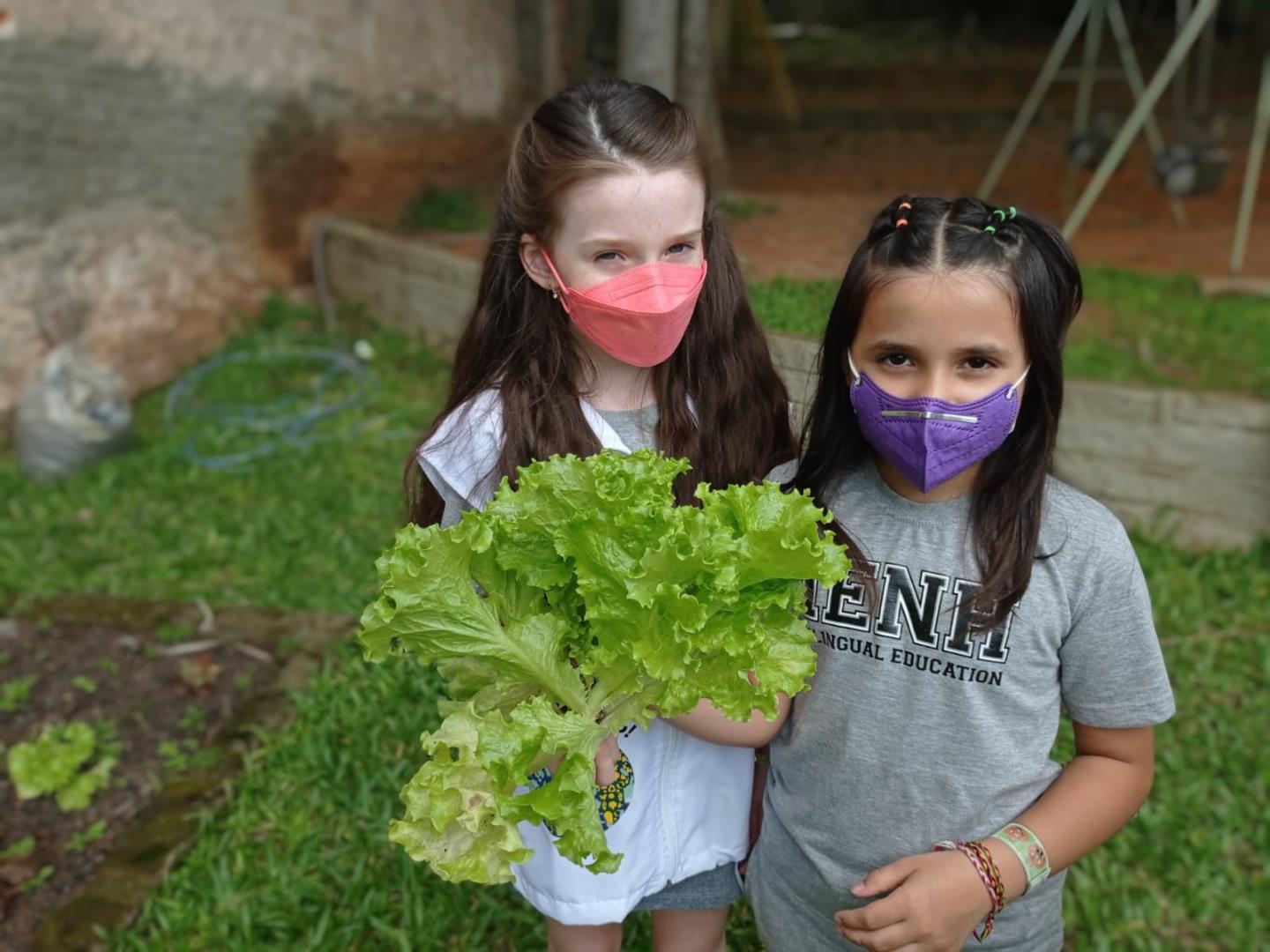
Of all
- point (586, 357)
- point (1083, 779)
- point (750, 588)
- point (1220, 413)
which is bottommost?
point (1220, 413)

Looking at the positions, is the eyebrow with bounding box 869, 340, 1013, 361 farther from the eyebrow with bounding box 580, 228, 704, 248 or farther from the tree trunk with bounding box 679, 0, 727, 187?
the tree trunk with bounding box 679, 0, 727, 187

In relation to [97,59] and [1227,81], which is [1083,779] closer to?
[97,59]

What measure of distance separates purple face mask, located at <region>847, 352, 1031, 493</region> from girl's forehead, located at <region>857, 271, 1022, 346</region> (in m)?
0.09

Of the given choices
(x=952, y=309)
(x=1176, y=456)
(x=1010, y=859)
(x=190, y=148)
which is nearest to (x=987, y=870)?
(x=1010, y=859)

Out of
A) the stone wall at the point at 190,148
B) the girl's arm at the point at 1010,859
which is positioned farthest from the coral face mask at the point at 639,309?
the stone wall at the point at 190,148

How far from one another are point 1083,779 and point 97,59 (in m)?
6.45

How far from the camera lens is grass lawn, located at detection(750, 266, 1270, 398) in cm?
495

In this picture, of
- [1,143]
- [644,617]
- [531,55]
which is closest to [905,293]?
[644,617]

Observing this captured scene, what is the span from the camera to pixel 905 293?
1.56m

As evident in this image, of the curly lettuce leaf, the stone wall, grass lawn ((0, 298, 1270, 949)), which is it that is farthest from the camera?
the stone wall

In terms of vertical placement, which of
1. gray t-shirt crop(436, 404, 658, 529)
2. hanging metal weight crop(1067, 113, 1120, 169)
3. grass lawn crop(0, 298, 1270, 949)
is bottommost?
grass lawn crop(0, 298, 1270, 949)

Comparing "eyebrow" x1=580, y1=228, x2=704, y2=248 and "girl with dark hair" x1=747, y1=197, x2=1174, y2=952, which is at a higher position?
"eyebrow" x1=580, y1=228, x2=704, y2=248

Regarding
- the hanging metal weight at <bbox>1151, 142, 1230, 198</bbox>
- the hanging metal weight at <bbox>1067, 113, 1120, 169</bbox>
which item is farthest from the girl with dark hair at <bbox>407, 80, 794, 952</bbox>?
the hanging metal weight at <bbox>1067, 113, 1120, 169</bbox>

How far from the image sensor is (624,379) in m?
2.00
